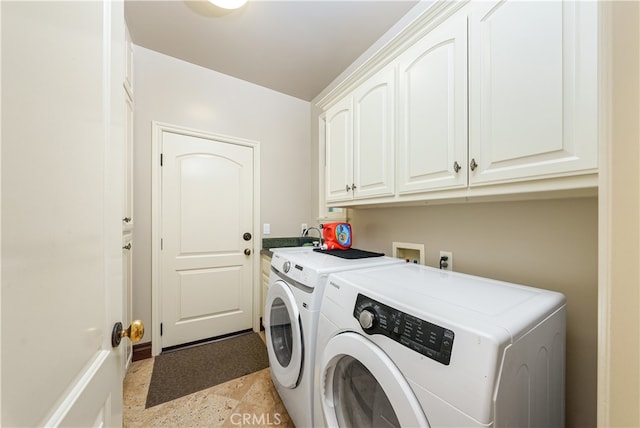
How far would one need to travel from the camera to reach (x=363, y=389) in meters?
0.88

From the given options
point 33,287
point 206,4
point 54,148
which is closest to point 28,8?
point 54,148

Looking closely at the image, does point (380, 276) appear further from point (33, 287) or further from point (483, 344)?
point (33, 287)

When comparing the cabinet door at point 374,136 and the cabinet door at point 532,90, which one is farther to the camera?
the cabinet door at point 374,136

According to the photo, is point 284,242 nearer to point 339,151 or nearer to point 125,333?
point 339,151

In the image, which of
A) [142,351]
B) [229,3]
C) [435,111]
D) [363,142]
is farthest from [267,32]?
[142,351]

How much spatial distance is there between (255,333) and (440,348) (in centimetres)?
229

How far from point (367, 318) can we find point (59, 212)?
0.76 metres

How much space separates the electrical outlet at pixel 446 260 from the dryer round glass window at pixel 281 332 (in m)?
0.95

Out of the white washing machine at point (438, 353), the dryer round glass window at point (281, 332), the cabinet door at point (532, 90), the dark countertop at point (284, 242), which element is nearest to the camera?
the white washing machine at point (438, 353)

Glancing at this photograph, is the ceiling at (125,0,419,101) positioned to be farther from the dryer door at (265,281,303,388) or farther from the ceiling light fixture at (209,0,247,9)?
the dryer door at (265,281,303,388)

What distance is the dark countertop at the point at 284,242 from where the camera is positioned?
8.50 ft

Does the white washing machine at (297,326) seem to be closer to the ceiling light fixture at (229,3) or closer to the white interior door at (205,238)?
the white interior door at (205,238)

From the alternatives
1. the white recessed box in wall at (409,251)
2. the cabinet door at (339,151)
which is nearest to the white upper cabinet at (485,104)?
the cabinet door at (339,151)

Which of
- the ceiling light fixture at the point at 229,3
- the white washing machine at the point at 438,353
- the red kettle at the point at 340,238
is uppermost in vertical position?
the ceiling light fixture at the point at 229,3
